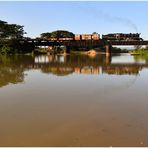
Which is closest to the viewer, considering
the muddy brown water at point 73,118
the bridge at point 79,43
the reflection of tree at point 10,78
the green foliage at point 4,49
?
the muddy brown water at point 73,118

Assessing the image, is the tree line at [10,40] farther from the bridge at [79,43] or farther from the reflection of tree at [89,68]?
the reflection of tree at [89,68]

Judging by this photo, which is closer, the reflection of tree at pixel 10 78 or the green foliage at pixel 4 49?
the reflection of tree at pixel 10 78

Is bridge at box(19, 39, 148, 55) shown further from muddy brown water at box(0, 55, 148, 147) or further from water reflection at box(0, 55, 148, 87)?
muddy brown water at box(0, 55, 148, 147)

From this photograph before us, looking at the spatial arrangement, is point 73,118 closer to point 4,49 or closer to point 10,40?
point 4,49

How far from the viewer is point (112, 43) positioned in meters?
86.3

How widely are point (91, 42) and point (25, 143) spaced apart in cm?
8060

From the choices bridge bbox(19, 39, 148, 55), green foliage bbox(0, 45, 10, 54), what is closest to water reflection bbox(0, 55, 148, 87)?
green foliage bbox(0, 45, 10, 54)

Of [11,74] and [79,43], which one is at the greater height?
[79,43]

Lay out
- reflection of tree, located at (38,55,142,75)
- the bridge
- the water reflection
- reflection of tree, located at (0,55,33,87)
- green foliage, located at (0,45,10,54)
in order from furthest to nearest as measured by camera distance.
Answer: the bridge, green foliage, located at (0,45,10,54), reflection of tree, located at (38,55,142,75), the water reflection, reflection of tree, located at (0,55,33,87)

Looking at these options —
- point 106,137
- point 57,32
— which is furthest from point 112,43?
point 106,137

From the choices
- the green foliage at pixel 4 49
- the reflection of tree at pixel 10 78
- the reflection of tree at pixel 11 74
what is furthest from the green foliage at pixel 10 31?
the reflection of tree at pixel 10 78

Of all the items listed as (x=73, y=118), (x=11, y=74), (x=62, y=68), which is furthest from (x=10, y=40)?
(x=73, y=118)

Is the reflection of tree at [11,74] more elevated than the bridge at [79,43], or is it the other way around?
the bridge at [79,43]

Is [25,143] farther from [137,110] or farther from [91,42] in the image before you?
[91,42]
